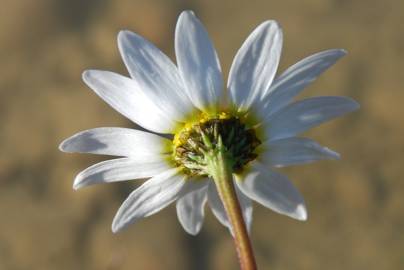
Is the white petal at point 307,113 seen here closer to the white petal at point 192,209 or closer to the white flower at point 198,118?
the white flower at point 198,118

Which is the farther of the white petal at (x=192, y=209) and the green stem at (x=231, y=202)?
the white petal at (x=192, y=209)

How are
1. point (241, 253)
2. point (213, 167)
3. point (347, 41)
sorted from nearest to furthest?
point (241, 253) < point (213, 167) < point (347, 41)

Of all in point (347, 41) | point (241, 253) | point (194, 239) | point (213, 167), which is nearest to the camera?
point (241, 253)

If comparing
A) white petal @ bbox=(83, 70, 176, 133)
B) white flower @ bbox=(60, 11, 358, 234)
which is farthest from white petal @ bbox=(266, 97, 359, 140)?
white petal @ bbox=(83, 70, 176, 133)

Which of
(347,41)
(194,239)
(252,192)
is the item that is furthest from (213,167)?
(347,41)

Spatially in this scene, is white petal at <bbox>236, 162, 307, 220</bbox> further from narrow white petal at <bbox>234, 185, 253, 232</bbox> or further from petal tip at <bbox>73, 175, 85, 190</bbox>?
petal tip at <bbox>73, 175, 85, 190</bbox>

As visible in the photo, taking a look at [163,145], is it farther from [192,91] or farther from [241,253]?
[241,253]

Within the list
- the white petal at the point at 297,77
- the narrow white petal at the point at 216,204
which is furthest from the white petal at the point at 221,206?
the white petal at the point at 297,77

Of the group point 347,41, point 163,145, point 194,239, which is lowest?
point 194,239
